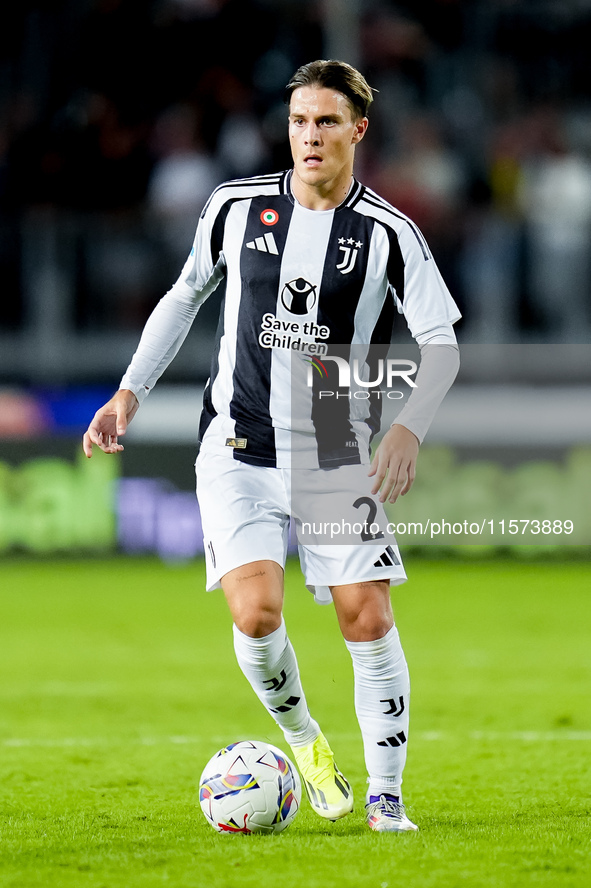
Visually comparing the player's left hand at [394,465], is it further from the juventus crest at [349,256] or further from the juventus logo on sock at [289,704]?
the juventus logo on sock at [289,704]

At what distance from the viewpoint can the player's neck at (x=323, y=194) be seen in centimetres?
416

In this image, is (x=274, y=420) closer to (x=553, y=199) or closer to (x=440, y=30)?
(x=553, y=199)

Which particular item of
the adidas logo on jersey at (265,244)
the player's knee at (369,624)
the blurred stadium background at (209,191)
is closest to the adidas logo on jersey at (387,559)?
the player's knee at (369,624)

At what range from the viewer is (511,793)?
4.70 m

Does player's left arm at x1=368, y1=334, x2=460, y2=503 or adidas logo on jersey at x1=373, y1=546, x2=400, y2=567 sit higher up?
player's left arm at x1=368, y1=334, x2=460, y2=503

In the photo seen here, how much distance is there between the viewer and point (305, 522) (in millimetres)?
4109

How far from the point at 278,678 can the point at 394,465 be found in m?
0.83

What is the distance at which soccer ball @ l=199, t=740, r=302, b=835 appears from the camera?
4.04 meters

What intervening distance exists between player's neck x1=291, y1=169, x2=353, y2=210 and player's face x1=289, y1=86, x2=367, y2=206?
0.04 m

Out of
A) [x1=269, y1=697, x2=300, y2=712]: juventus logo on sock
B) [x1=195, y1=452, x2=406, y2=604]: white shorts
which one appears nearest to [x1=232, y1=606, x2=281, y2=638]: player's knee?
[x1=195, y1=452, x2=406, y2=604]: white shorts

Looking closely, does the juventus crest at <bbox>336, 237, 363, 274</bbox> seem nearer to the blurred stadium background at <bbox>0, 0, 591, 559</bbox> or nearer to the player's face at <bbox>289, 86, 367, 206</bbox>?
the player's face at <bbox>289, 86, 367, 206</bbox>

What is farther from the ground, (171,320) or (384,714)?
(171,320)

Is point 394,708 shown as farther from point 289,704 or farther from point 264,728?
point 264,728

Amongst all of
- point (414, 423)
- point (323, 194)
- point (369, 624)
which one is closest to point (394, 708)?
point (369, 624)
